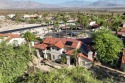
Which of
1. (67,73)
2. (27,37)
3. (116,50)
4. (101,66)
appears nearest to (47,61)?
(27,37)

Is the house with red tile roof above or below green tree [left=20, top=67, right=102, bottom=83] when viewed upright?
below

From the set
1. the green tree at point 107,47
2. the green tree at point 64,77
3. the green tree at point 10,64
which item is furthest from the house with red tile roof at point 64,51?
the green tree at point 64,77

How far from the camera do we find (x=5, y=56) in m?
29.2

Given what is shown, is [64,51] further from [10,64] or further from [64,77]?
[64,77]

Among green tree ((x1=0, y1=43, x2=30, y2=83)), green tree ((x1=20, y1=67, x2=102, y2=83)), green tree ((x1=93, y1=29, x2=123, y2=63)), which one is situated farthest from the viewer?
green tree ((x1=93, y1=29, x2=123, y2=63))

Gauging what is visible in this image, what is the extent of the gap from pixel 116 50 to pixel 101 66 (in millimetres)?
6623

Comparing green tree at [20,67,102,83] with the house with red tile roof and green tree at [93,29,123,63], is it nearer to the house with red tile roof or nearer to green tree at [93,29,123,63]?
green tree at [93,29,123,63]

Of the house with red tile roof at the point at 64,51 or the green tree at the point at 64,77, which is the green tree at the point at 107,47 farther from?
the green tree at the point at 64,77

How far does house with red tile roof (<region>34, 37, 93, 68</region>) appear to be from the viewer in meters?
43.1

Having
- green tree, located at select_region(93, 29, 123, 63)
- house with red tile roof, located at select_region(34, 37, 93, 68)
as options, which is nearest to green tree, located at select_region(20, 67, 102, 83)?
green tree, located at select_region(93, 29, 123, 63)

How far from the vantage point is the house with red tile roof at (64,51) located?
43.1 metres

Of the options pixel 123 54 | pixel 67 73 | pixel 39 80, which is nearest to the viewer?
pixel 39 80

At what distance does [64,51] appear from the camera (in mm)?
46469

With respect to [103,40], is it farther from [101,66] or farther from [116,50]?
[101,66]
